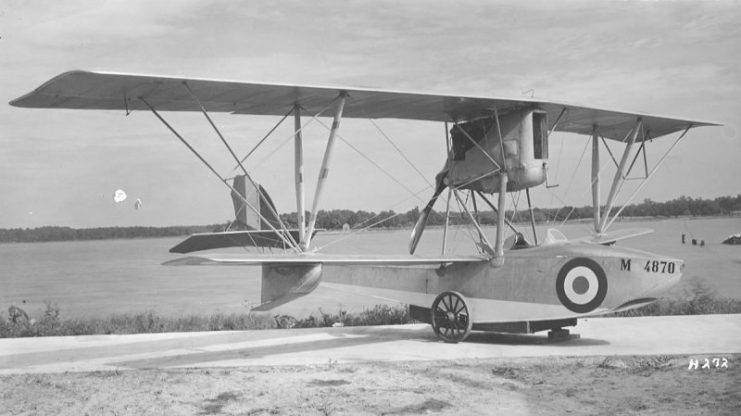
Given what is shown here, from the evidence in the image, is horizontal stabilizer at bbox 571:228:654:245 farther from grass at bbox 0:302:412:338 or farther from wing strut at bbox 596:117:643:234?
grass at bbox 0:302:412:338

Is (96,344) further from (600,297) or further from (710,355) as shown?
(710,355)

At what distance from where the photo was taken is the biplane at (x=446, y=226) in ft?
28.9

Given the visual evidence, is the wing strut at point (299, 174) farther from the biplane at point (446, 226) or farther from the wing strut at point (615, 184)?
the wing strut at point (615, 184)

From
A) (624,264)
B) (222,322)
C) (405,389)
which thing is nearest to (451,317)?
(624,264)

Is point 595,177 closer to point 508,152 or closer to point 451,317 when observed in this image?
point 508,152

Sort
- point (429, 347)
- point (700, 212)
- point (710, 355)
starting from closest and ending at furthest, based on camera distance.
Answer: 1. point (710, 355)
2. point (429, 347)
3. point (700, 212)

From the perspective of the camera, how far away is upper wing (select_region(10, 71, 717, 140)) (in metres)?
8.15

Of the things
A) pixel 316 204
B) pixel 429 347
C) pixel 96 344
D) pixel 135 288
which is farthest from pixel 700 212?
pixel 135 288

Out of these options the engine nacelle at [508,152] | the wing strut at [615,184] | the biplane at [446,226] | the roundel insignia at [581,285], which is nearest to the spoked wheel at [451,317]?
the biplane at [446,226]

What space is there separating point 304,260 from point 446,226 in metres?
2.87

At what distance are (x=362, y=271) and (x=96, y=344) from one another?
367cm

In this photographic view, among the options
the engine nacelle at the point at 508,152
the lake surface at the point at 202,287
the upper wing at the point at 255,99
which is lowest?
the lake surface at the point at 202,287

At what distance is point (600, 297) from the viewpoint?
949 cm

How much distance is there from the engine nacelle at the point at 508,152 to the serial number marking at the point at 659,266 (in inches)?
70.9
